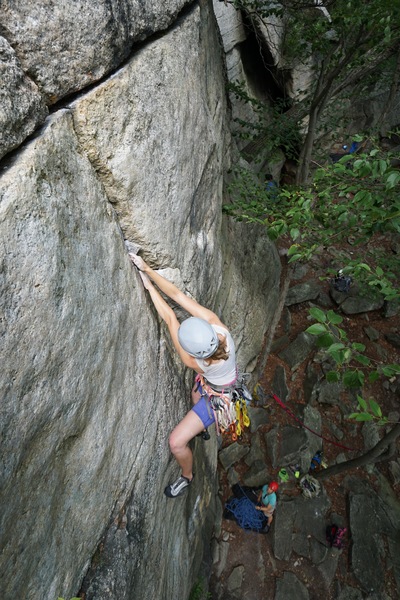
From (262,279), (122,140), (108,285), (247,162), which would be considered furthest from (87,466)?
(247,162)

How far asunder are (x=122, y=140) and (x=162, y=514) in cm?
408

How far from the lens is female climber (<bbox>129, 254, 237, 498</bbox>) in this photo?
11.4 ft

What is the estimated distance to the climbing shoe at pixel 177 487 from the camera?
183 inches

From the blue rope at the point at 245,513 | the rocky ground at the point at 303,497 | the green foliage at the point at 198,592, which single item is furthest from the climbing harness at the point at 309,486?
the green foliage at the point at 198,592

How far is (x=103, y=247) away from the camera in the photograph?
2.98 m

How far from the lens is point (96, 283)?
2844mm

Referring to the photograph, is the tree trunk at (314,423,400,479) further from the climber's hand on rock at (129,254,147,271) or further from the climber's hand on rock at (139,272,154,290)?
the climber's hand on rock at (129,254,147,271)

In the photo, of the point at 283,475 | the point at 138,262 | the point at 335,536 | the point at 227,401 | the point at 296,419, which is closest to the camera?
the point at 138,262

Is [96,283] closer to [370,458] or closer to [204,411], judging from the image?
[204,411]

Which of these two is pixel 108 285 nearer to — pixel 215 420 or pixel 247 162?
pixel 215 420

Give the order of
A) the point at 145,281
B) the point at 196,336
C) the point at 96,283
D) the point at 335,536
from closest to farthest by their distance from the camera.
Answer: the point at 96,283 < the point at 196,336 < the point at 145,281 < the point at 335,536

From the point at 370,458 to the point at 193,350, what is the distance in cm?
608

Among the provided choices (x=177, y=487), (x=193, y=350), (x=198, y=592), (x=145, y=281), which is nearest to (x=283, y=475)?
(x=198, y=592)

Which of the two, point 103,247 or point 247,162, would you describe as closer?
point 103,247
